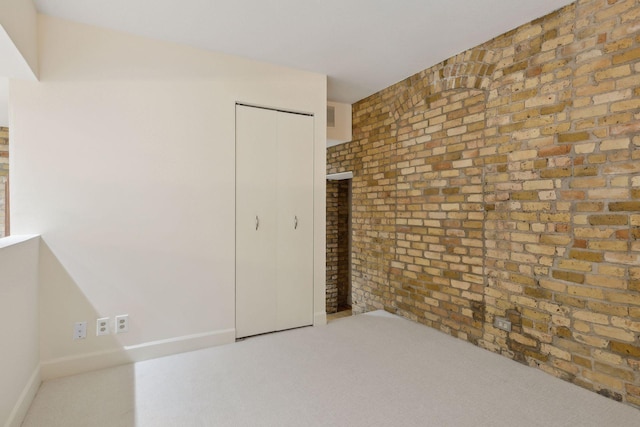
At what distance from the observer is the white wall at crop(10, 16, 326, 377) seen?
2.28 m

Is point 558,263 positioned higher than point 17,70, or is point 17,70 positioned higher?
point 17,70

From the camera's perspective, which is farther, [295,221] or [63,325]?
[295,221]

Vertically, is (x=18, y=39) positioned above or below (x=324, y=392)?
above

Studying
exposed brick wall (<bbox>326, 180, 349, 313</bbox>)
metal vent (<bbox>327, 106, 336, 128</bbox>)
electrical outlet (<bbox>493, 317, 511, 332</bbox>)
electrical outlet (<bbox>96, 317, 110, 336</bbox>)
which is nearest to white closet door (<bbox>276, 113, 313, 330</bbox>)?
metal vent (<bbox>327, 106, 336, 128</bbox>)

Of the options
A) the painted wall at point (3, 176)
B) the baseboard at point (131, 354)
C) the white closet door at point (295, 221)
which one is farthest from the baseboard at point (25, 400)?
the painted wall at point (3, 176)

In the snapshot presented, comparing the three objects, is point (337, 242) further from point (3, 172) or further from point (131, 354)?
point (3, 172)

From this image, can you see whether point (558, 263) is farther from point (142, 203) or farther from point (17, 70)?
point (17, 70)

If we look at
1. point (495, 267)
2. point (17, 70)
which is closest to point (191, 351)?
point (17, 70)

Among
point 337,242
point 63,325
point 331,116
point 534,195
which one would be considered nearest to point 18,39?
point 63,325

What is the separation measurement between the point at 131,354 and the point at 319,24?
9.47 feet

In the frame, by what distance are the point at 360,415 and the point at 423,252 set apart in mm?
1876

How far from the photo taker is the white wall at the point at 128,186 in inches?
89.7

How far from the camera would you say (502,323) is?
2.60 m

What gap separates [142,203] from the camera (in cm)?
255
